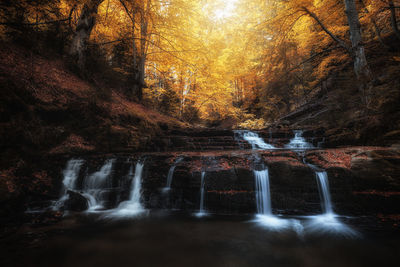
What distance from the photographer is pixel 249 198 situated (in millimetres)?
4855

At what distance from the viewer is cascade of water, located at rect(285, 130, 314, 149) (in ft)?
28.3

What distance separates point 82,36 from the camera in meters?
8.31

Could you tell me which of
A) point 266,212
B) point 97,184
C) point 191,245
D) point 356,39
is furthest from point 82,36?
point 356,39

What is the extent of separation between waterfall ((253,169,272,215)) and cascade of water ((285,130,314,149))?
188 inches

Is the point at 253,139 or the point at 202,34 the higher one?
the point at 202,34

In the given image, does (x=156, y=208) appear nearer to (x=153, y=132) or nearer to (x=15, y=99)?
(x=153, y=132)

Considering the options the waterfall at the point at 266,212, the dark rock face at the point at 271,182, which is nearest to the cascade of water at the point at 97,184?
the dark rock face at the point at 271,182

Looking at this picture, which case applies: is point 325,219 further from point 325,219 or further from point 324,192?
point 324,192

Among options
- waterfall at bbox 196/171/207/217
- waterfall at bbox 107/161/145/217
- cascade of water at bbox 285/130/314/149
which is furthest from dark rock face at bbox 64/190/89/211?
cascade of water at bbox 285/130/314/149

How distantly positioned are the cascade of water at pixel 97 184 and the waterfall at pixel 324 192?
251 inches

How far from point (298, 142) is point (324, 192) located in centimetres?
491

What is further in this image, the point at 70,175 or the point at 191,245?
the point at 70,175

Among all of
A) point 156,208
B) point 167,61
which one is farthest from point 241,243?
point 167,61

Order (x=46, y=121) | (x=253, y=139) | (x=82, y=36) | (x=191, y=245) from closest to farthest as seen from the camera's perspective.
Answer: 1. (x=191, y=245)
2. (x=46, y=121)
3. (x=82, y=36)
4. (x=253, y=139)
